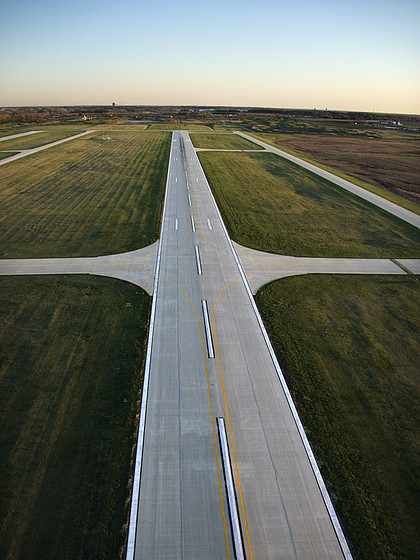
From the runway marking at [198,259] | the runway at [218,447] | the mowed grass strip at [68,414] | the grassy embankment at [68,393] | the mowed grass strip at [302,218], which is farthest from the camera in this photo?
the mowed grass strip at [302,218]

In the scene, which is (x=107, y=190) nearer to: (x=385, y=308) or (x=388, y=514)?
(x=385, y=308)

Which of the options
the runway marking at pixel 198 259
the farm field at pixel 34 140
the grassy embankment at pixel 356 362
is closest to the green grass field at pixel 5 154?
the farm field at pixel 34 140

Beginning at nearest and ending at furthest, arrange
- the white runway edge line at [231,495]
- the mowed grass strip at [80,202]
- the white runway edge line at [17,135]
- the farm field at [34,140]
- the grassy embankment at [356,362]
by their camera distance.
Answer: the white runway edge line at [231,495], the grassy embankment at [356,362], the mowed grass strip at [80,202], the farm field at [34,140], the white runway edge line at [17,135]

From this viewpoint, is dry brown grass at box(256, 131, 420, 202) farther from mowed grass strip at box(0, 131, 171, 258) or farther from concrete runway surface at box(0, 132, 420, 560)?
concrete runway surface at box(0, 132, 420, 560)

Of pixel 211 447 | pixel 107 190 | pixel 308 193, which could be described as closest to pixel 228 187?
pixel 308 193

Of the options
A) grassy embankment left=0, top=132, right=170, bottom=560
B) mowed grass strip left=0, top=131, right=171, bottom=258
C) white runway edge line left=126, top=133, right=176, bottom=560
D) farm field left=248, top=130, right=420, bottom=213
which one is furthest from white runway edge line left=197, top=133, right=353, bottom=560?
farm field left=248, top=130, right=420, bottom=213

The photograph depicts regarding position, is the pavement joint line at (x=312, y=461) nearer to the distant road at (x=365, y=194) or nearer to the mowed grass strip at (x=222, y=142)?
the distant road at (x=365, y=194)
